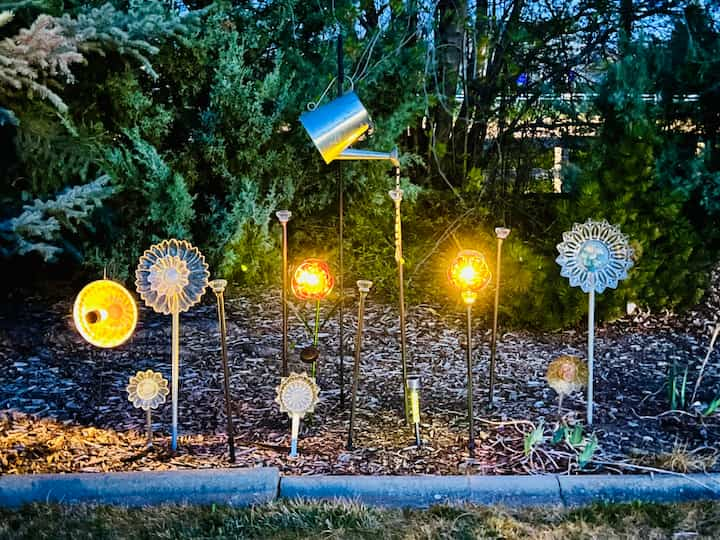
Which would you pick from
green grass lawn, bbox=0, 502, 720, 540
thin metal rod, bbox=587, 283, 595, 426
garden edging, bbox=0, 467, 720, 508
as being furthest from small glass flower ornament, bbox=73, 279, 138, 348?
thin metal rod, bbox=587, 283, 595, 426

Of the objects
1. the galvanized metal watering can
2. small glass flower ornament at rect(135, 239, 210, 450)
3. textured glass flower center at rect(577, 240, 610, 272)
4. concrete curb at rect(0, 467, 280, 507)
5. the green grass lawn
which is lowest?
the green grass lawn

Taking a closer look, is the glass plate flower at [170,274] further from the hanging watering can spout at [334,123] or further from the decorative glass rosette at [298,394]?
the hanging watering can spout at [334,123]

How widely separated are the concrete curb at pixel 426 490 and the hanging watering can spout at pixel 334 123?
1.15 meters

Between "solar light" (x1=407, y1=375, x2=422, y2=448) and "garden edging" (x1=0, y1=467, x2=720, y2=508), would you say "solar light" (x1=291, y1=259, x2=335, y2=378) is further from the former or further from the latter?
"garden edging" (x1=0, y1=467, x2=720, y2=508)

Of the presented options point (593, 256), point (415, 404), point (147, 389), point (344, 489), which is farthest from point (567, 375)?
point (147, 389)

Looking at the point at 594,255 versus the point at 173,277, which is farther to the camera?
the point at 594,255

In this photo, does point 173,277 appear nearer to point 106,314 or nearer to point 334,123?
point 106,314

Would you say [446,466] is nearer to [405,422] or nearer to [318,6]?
[405,422]

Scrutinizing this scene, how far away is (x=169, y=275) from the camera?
294 cm

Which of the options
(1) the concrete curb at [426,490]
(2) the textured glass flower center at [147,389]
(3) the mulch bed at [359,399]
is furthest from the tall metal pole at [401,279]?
(2) the textured glass flower center at [147,389]

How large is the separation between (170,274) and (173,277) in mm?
16

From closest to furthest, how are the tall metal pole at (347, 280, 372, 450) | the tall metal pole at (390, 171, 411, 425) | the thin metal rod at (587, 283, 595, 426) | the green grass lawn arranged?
the green grass lawn, the tall metal pole at (347, 280, 372, 450), the tall metal pole at (390, 171, 411, 425), the thin metal rod at (587, 283, 595, 426)

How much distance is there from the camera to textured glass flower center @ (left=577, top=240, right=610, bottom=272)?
322cm

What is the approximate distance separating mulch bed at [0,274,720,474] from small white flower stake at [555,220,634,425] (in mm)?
389
